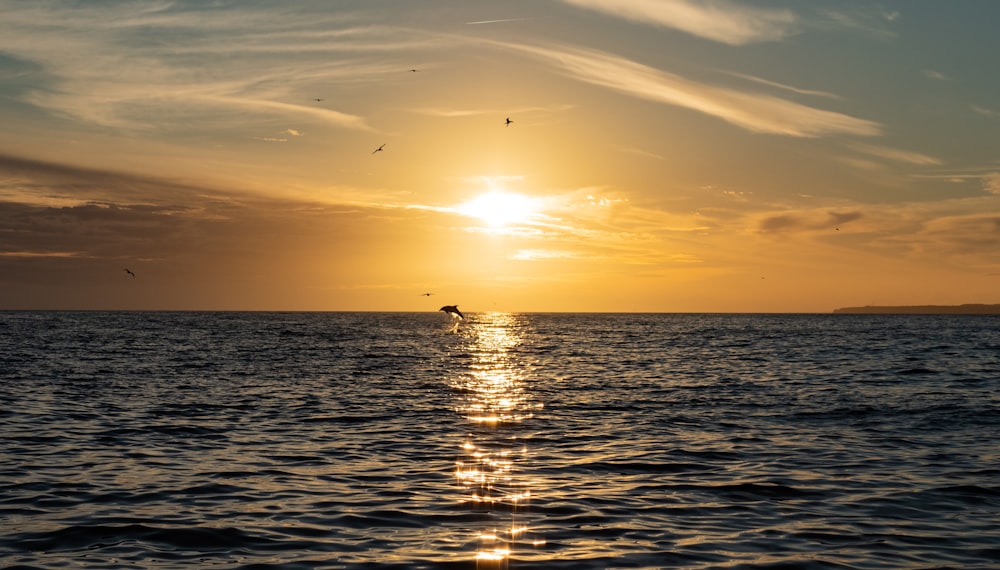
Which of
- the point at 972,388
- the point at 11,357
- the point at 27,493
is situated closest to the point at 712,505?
the point at 27,493

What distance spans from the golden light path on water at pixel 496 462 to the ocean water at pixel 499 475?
0.28ft

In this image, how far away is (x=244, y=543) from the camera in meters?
13.4

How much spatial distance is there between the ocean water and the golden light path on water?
0.09 m

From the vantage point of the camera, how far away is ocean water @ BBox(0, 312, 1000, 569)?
1318 centimetres

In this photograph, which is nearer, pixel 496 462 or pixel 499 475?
pixel 499 475

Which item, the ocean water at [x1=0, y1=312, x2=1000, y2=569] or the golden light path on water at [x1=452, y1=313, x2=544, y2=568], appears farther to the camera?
the golden light path on water at [x1=452, y1=313, x2=544, y2=568]

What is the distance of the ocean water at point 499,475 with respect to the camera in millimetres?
13180

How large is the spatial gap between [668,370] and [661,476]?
34.2 metres

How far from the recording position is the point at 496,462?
20859 millimetres

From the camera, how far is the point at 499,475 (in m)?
19.2

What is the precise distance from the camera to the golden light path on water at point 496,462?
1355cm

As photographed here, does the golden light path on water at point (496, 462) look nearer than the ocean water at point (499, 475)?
No

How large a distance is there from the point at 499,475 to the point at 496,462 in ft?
5.60

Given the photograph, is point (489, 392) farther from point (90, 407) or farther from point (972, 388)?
point (972, 388)
